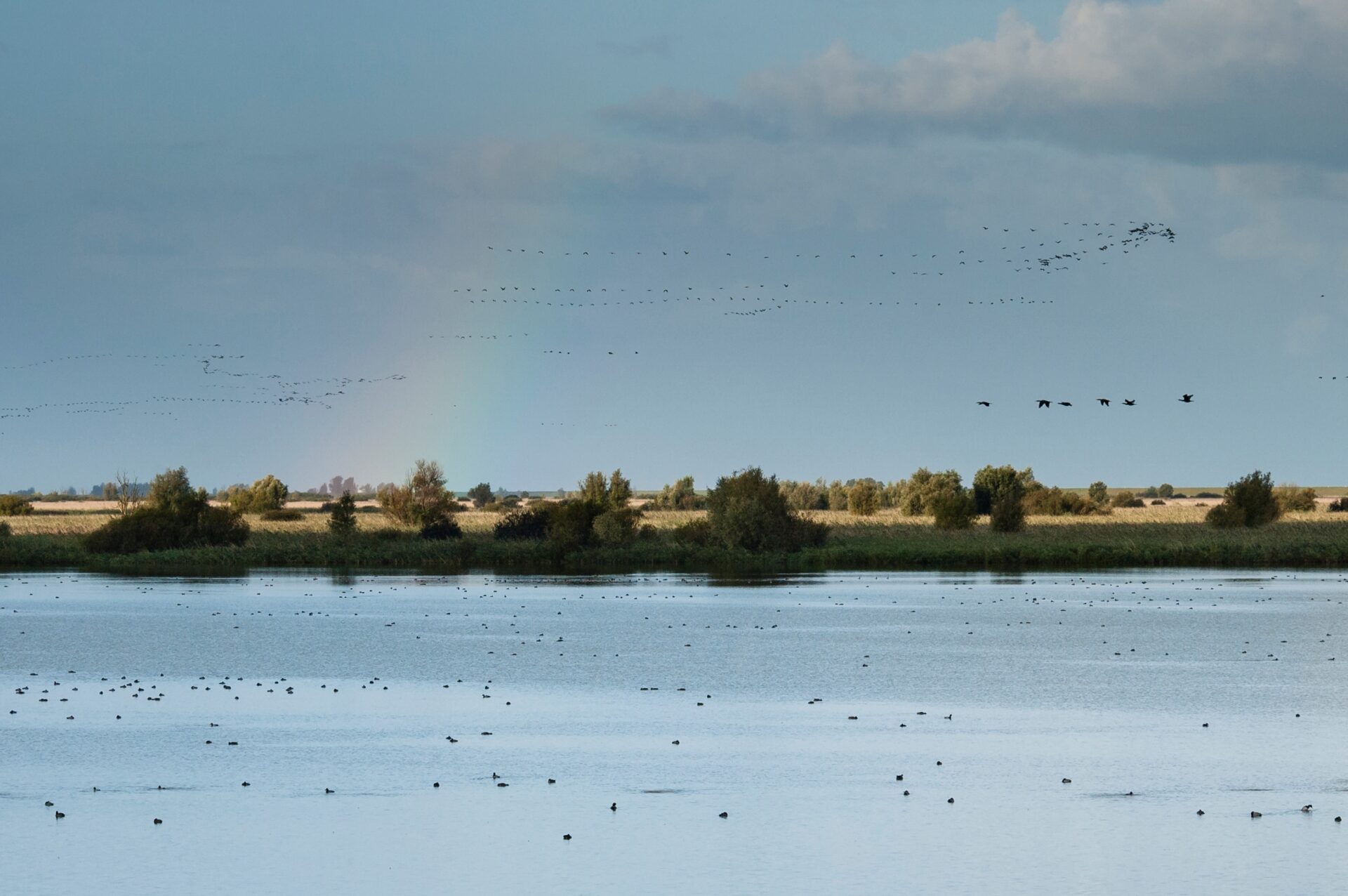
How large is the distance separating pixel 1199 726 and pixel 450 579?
47.4 metres

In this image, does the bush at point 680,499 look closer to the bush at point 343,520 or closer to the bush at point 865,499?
the bush at point 865,499

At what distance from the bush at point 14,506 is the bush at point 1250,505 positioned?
3960 inches

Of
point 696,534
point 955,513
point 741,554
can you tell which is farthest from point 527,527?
point 955,513

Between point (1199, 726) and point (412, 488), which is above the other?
point (412, 488)

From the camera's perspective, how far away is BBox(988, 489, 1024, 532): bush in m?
99.1

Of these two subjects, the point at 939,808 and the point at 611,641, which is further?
the point at 611,641

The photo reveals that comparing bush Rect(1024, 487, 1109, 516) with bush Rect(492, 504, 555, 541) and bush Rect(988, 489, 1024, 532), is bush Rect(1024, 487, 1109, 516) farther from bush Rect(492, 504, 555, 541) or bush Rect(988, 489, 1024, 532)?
bush Rect(492, 504, 555, 541)

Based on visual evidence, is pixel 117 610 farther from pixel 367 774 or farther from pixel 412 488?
pixel 412 488

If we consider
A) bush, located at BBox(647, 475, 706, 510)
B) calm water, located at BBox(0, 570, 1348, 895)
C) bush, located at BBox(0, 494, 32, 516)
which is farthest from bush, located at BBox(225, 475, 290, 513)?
calm water, located at BBox(0, 570, 1348, 895)

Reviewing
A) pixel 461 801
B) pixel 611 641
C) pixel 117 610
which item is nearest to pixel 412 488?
pixel 117 610

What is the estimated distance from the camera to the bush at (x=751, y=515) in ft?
262

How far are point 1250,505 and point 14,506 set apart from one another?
105256 mm

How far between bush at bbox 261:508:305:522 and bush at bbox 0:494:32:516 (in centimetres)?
2681

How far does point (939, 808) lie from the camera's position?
16438 mm
